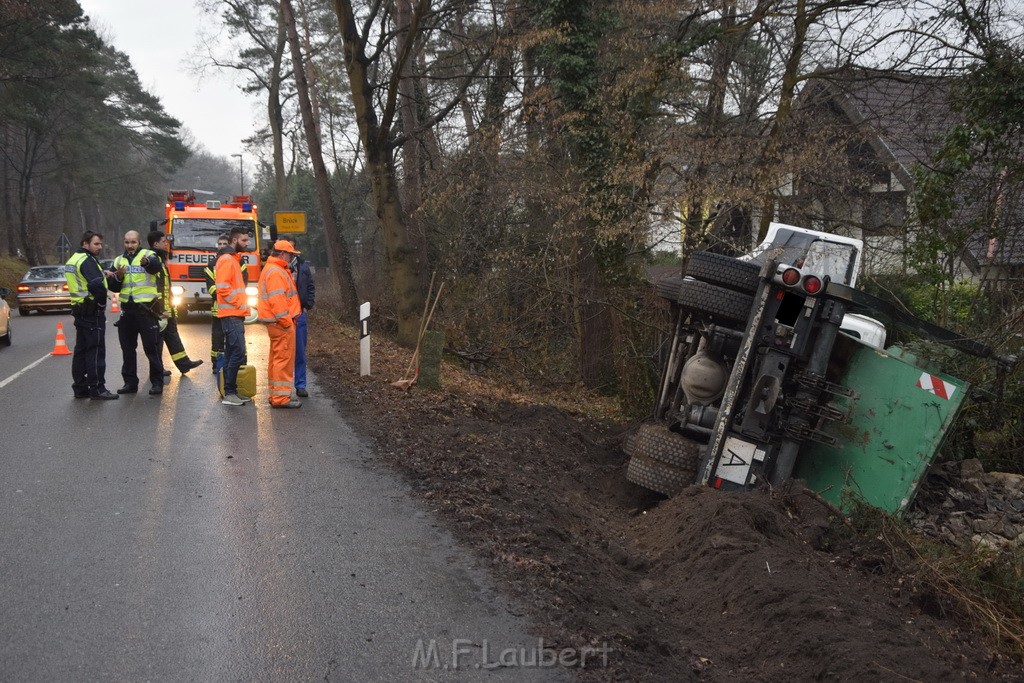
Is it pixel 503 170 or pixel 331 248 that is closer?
pixel 503 170

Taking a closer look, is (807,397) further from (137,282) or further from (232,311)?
(137,282)

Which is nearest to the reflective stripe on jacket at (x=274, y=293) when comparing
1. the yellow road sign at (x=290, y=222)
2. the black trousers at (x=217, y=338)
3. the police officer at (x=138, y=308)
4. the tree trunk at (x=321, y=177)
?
the black trousers at (x=217, y=338)

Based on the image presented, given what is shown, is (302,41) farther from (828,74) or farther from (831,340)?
(831,340)

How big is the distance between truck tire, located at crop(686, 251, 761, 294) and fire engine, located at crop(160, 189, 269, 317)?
1549 cm

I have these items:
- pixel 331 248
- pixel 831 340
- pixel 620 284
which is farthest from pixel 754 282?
pixel 331 248

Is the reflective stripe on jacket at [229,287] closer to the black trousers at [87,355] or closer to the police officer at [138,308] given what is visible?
the police officer at [138,308]

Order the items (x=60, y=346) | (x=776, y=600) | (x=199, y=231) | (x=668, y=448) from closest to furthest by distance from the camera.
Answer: (x=776, y=600), (x=668, y=448), (x=60, y=346), (x=199, y=231)

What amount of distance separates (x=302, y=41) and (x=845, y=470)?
27.1 metres

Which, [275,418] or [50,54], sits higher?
[50,54]

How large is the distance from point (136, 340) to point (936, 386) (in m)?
9.12

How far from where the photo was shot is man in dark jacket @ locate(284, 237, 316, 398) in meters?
12.0

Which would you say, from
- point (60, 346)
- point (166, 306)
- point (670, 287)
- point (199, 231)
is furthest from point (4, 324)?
point (670, 287)

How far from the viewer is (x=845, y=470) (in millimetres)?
7055

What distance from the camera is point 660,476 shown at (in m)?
7.55
